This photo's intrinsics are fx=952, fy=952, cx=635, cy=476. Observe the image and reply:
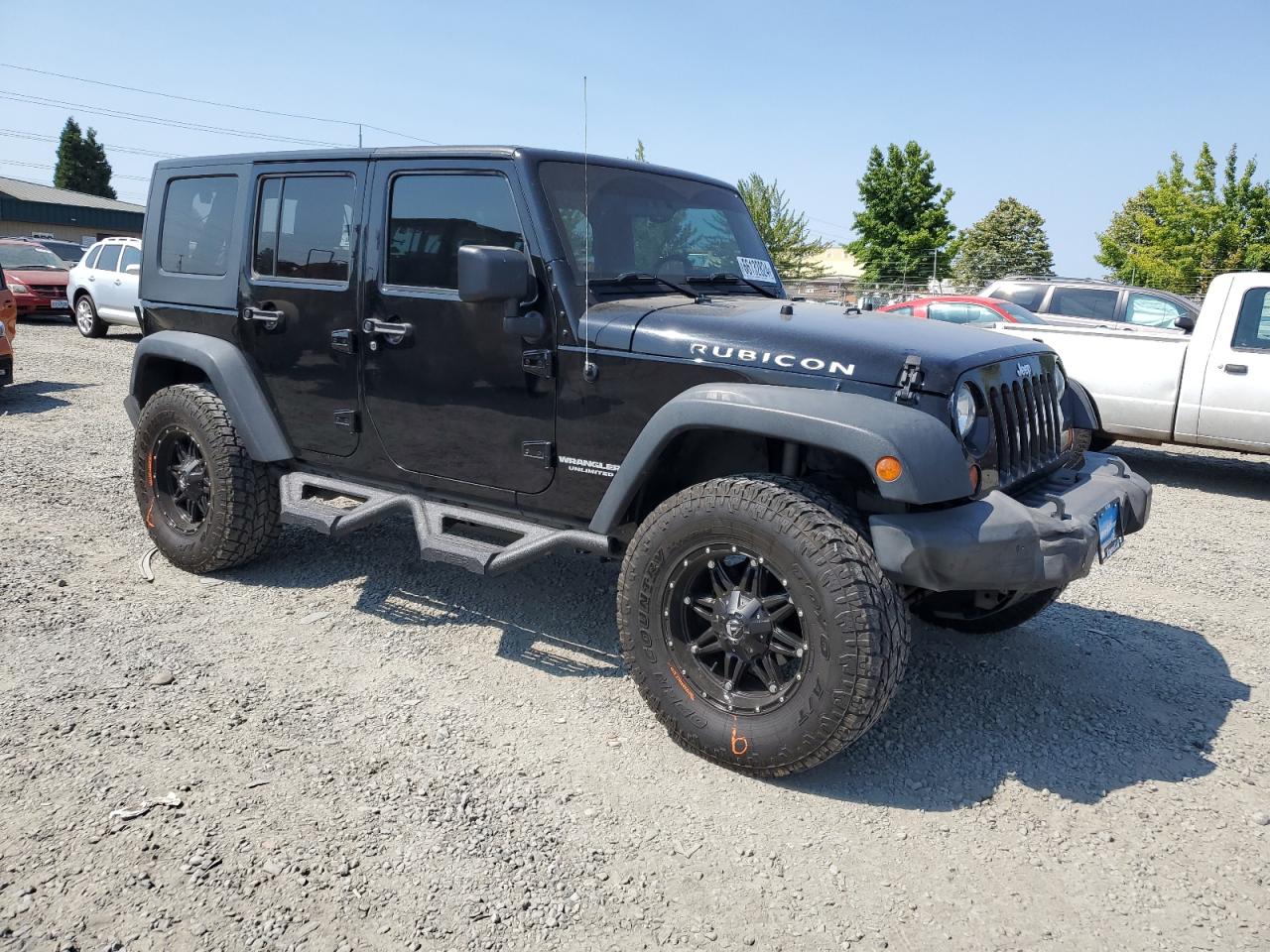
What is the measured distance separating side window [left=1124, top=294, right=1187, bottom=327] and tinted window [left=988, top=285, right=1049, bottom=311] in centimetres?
99

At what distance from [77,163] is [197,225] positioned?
78907 mm

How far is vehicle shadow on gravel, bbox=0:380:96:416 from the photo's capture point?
371 inches

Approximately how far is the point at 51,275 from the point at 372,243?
1692cm

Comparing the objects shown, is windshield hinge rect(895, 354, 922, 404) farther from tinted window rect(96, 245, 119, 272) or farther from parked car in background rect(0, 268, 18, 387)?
tinted window rect(96, 245, 119, 272)

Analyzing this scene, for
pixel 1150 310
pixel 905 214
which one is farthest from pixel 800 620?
pixel 905 214

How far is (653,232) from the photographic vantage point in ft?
13.1

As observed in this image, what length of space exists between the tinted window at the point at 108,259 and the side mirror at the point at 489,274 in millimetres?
15328

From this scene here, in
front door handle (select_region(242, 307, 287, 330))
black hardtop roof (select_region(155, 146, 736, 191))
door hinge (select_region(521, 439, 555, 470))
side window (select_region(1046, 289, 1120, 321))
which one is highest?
side window (select_region(1046, 289, 1120, 321))

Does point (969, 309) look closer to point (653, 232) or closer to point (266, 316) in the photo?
point (653, 232)

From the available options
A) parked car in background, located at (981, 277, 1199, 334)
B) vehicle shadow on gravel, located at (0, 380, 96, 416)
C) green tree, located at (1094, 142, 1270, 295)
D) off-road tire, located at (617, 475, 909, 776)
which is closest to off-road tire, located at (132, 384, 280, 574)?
off-road tire, located at (617, 475, 909, 776)

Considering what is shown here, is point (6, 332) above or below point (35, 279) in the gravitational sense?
below

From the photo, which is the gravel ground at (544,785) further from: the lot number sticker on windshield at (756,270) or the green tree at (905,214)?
the green tree at (905,214)

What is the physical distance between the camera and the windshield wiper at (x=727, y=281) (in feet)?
13.4

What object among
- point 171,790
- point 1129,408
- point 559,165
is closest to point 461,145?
point 559,165
